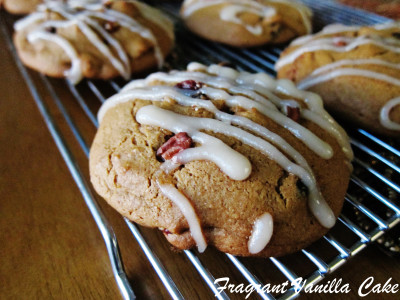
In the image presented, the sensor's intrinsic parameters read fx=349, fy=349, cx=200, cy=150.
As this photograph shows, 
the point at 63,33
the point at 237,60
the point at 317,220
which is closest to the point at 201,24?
the point at 237,60

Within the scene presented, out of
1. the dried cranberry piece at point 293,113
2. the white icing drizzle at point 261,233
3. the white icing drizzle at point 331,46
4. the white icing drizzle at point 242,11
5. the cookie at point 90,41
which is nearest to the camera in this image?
the white icing drizzle at point 261,233

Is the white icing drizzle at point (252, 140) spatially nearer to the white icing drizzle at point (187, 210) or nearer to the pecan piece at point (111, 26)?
the white icing drizzle at point (187, 210)

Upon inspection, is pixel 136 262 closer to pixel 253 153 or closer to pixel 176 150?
pixel 176 150

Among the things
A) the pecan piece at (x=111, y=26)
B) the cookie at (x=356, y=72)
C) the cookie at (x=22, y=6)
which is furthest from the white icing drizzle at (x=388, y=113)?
the cookie at (x=22, y=6)

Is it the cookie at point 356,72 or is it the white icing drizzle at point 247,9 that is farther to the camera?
the white icing drizzle at point 247,9

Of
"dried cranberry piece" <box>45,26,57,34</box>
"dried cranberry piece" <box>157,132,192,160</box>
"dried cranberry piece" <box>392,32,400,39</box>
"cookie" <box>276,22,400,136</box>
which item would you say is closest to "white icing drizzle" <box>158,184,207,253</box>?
"dried cranberry piece" <box>157,132,192,160</box>

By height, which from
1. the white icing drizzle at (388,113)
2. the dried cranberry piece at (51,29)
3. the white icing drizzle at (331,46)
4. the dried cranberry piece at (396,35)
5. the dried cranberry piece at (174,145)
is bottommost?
the dried cranberry piece at (51,29)

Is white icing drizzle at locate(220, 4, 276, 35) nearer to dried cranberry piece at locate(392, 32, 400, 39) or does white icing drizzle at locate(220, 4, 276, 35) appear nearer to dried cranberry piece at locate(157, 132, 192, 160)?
dried cranberry piece at locate(392, 32, 400, 39)
